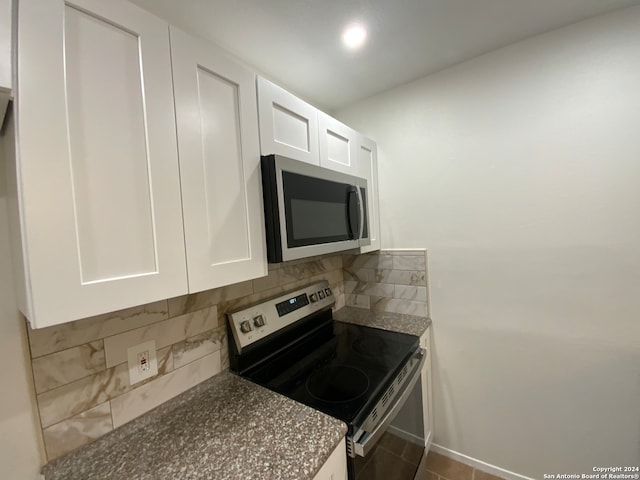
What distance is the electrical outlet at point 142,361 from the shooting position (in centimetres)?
93

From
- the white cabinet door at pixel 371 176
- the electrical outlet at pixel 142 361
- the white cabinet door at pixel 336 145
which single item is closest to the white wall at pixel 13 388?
the electrical outlet at pixel 142 361

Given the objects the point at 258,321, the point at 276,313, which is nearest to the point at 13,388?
the point at 258,321

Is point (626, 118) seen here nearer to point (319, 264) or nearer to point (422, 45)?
point (422, 45)

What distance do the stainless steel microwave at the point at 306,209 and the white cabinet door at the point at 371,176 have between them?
25cm

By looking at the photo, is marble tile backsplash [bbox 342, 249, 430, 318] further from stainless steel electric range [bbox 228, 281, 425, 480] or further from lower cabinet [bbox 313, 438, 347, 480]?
lower cabinet [bbox 313, 438, 347, 480]

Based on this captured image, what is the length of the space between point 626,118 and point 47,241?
84.4 inches

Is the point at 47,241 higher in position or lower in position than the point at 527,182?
lower

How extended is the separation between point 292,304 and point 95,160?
1.12 m

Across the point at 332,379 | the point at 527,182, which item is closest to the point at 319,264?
the point at 332,379

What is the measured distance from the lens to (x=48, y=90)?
55 cm

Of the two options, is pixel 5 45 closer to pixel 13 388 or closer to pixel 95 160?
pixel 95 160

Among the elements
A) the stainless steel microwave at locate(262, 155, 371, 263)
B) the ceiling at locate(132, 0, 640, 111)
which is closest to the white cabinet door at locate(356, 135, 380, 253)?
the stainless steel microwave at locate(262, 155, 371, 263)

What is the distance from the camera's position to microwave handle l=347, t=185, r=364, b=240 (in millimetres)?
1375

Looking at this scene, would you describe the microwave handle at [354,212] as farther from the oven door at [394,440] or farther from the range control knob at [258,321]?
the oven door at [394,440]
